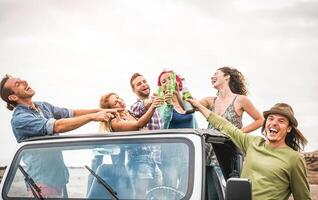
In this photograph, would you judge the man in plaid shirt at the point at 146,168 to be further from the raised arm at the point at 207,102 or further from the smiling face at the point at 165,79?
the raised arm at the point at 207,102

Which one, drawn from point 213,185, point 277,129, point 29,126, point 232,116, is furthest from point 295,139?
point 29,126

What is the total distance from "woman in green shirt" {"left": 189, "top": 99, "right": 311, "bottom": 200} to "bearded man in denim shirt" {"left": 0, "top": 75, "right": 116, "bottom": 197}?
1268mm

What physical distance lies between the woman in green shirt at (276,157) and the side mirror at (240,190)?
764 millimetres

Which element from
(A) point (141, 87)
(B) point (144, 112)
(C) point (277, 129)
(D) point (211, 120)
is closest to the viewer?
(C) point (277, 129)

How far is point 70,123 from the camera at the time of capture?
15.4 feet

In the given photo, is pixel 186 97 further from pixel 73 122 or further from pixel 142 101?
pixel 73 122

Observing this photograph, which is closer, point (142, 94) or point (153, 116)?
point (153, 116)

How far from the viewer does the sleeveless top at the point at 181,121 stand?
5730mm

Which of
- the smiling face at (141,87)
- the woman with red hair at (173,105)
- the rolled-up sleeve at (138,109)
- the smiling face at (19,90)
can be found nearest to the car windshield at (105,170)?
the smiling face at (19,90)

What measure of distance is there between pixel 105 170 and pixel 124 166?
15 cm

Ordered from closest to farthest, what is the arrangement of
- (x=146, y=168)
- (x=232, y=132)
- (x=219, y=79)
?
(x=146, y=168) → (x=232, y=132) → (x=219, y=79)

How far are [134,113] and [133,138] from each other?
5.82 feet

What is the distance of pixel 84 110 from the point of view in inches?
227

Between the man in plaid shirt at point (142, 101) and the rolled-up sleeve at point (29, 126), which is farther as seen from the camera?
the man in plaid shirt at point (142, 101)
